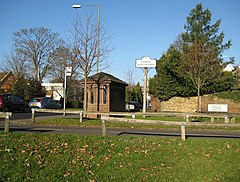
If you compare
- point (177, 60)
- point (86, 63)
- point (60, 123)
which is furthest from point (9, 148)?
point (177, 60)

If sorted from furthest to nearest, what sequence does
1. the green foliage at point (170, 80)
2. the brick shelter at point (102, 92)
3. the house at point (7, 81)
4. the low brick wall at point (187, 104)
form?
the house at point (7, 81), the green foliage at point (170, 80), the low brick wall at point (187, 104), the brick shelter at point (102, 92)

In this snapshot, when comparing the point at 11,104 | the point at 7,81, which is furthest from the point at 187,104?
the point at 7,81

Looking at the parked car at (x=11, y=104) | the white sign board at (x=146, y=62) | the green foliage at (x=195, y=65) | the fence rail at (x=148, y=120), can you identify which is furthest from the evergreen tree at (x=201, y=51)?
the parked car at (x=11, y=104)

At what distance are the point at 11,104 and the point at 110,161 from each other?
66.5ft

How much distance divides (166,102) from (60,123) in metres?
24.0

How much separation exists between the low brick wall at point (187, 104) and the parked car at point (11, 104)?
19.7 m

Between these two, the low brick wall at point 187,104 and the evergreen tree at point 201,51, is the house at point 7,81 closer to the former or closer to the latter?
the low brick wall at point 187,104

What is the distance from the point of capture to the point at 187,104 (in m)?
37.3

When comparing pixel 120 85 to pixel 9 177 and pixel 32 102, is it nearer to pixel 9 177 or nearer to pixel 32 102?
pixel 32 102

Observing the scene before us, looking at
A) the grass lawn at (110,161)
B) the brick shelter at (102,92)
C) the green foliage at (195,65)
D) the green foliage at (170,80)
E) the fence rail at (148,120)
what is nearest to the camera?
the grass lawn at (110,161)

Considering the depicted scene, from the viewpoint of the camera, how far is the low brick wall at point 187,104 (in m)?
34.5

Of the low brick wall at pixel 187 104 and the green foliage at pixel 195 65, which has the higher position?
the green foliage at pixel 195 65

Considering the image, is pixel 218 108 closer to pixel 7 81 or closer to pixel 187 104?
pixel 187 104

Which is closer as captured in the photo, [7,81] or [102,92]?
[102,92]
